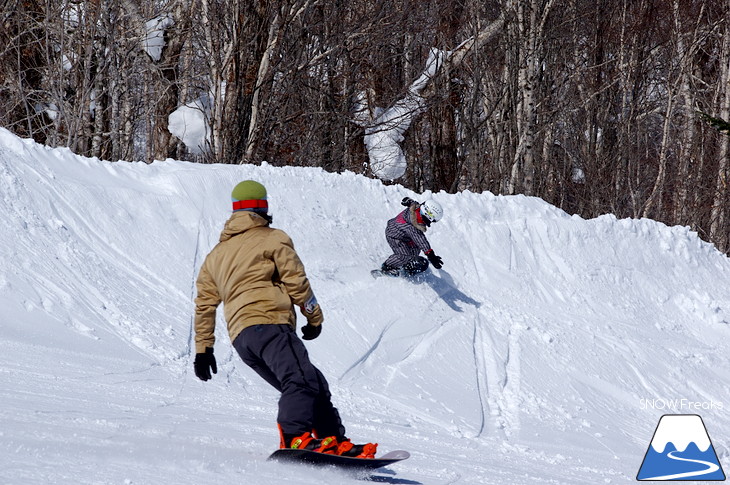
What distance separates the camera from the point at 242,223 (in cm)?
438

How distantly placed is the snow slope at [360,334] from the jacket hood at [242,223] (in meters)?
1.14

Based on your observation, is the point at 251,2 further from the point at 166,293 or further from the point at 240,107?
the point at 166,293

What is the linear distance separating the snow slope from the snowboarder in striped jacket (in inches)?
8.3

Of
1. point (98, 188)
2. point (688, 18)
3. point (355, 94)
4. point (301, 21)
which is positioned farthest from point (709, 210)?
point (98, 188)

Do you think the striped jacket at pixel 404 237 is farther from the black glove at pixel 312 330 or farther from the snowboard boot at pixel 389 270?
the black glove at pixel 312 330

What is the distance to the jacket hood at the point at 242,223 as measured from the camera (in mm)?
4371

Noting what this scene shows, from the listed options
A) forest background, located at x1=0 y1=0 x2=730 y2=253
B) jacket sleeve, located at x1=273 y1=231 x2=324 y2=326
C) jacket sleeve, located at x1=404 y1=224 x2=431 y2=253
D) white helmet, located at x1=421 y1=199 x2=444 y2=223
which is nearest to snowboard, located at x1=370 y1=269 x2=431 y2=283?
jacket sleeve, located at x1=404 y1=224 x2=431 y2=253

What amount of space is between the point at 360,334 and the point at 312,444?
4486mm

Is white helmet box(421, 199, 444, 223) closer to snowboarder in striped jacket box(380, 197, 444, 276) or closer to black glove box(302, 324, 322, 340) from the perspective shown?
snowboarder in striped jacket box(380, 197, 444, 276)

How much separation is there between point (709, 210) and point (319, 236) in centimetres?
1335

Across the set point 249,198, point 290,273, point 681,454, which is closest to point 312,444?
point 290,273

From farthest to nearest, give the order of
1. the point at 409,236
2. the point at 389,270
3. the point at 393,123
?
1. the point at 393,123
2. the point at 389,270
3. the point at 409,236

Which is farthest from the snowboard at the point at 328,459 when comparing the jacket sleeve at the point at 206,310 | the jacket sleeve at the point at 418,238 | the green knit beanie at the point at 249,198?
the jacket sleeve at the point at 418,238

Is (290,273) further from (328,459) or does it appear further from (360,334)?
(360,334)
